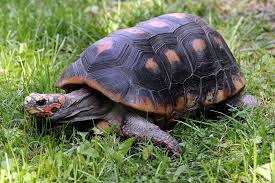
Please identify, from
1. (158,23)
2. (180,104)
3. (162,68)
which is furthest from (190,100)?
(158,23)

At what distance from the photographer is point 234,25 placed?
6.34m

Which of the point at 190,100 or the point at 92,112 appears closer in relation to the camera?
the point at 92,112

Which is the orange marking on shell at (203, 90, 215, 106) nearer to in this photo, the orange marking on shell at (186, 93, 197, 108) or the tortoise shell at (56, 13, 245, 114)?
the tortoise shell at (56, 13, 245, 114)

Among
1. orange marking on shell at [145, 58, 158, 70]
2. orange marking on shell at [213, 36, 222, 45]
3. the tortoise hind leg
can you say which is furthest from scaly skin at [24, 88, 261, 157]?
orange marking on shell at [213, 36, 222, 45]

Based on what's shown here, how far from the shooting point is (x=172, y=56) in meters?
4.27

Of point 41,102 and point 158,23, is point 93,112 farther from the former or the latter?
point 158,23

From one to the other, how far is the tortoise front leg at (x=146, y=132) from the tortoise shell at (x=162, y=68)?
0.10m

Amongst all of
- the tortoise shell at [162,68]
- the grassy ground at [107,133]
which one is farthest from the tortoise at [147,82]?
the grassy ground at [107,133]

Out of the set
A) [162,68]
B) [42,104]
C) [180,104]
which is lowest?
[180,104]

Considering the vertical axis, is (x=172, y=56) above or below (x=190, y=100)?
above

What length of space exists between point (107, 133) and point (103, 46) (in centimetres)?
72

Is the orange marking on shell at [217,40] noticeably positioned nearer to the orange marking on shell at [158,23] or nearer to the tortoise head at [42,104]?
the orange marking on shell at [158,23]

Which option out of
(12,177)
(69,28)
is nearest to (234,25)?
(69,28)

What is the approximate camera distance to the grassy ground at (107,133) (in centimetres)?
342
